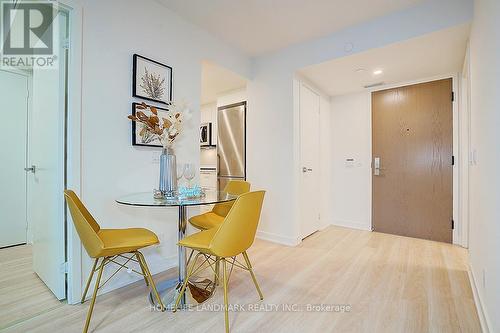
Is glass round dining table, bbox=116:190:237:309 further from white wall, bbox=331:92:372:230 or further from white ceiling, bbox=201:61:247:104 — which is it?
white wall, bbox=331:92:372:230

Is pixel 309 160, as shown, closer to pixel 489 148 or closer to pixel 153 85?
pixel 489 148

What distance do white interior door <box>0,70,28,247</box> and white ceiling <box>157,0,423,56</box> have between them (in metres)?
2.12

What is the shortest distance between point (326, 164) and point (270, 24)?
2.38 m

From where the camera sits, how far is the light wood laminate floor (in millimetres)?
1508

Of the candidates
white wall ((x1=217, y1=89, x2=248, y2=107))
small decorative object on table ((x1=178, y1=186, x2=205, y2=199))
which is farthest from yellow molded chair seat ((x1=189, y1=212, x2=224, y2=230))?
white wall ((x1=217, y1=89, x2=248, y2=107))

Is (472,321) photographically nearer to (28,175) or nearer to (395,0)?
(395,0)

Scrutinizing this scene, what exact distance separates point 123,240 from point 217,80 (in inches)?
107

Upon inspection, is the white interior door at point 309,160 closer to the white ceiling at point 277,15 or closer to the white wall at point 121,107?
the white ceiling at point 277,15

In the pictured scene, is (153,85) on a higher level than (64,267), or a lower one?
higher

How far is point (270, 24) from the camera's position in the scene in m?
2.62

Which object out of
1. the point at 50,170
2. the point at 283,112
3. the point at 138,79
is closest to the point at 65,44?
the point at 138,79

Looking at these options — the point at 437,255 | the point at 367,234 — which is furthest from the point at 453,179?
the point at 367,234

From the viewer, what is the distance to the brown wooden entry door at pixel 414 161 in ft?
10.4

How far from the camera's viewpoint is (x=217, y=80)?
3.57 meters
